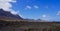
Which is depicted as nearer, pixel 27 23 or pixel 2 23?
pixel 2 23

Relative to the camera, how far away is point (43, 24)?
6293 millimetres

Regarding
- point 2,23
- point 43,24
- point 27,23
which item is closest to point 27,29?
point 27,23

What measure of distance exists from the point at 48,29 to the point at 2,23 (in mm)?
2027

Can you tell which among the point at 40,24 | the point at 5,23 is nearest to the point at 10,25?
the point at 5,23

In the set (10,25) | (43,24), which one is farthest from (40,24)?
(10,25)

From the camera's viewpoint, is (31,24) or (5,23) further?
(31,24)

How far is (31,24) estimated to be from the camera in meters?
6.41

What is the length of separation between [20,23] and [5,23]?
66 cm

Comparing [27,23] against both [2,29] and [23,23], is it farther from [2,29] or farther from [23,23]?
[2,29]

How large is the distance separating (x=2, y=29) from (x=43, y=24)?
171 centimetres

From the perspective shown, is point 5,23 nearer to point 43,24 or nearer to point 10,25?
point 10,25

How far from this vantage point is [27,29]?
20.8 feet

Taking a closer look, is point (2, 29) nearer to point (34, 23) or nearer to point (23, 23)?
point (23, 23)

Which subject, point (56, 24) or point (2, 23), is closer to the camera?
point (2, 23)
